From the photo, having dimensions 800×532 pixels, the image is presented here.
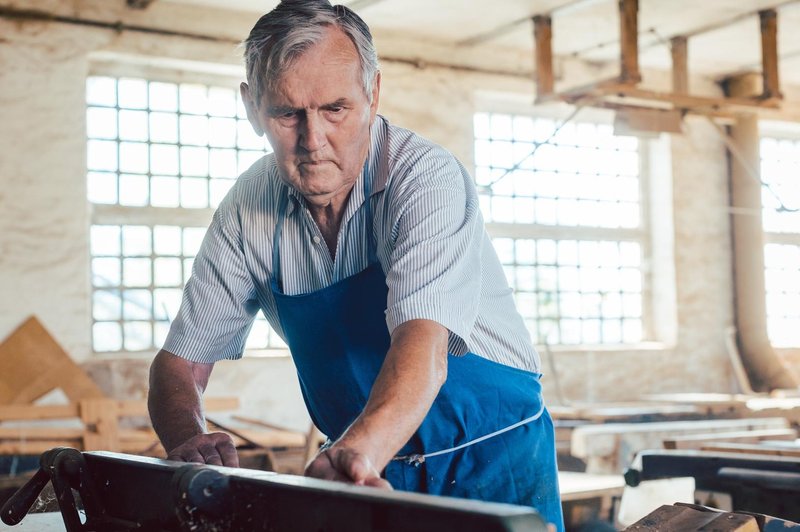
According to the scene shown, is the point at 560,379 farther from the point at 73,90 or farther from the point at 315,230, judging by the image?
the point at 315,230

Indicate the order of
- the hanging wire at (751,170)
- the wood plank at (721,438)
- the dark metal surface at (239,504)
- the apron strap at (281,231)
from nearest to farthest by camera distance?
1. the dark metal surface at (239,504)
2. the apron strap at (281,231)
3. the wood plank at (721,438)
4. the hanging wire at (751,170)

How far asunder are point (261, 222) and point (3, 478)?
171 inches

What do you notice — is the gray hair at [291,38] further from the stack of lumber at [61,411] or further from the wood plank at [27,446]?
the wood plank at [27,446]

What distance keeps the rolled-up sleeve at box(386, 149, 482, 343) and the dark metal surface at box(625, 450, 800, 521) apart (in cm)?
121

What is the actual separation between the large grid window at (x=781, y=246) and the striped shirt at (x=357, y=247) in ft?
27.1

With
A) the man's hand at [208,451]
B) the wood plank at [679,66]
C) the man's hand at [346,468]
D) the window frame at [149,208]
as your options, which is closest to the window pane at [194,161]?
the window frame at [149,208]

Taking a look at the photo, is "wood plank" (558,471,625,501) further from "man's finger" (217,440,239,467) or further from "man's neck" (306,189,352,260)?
"man's finger" (217,440,239,467)

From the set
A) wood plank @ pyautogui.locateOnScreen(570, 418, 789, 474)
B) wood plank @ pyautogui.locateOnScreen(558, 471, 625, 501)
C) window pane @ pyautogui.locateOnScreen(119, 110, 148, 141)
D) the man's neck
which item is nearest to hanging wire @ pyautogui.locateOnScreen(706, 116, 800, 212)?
wood plank @ pyautogui.locateOnScreen(570, 418, 789, 474)

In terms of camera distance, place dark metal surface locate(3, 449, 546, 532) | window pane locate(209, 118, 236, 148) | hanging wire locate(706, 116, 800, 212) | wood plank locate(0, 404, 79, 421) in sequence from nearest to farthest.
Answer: dark metal surface locate(3, 449, 546, 532) → wood plank locate(0, 404, 79, 421) → hanging wire locate(706, 116, 800, 212) → window pane locate(209, 118, 236, 148)

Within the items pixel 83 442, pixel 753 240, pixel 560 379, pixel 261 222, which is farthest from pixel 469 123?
pixel 261 222

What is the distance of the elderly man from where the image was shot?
66.5 inches

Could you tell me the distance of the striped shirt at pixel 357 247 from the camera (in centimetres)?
178

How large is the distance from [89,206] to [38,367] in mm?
1103

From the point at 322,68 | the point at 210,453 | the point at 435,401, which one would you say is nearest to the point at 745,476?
the point at 435,401
